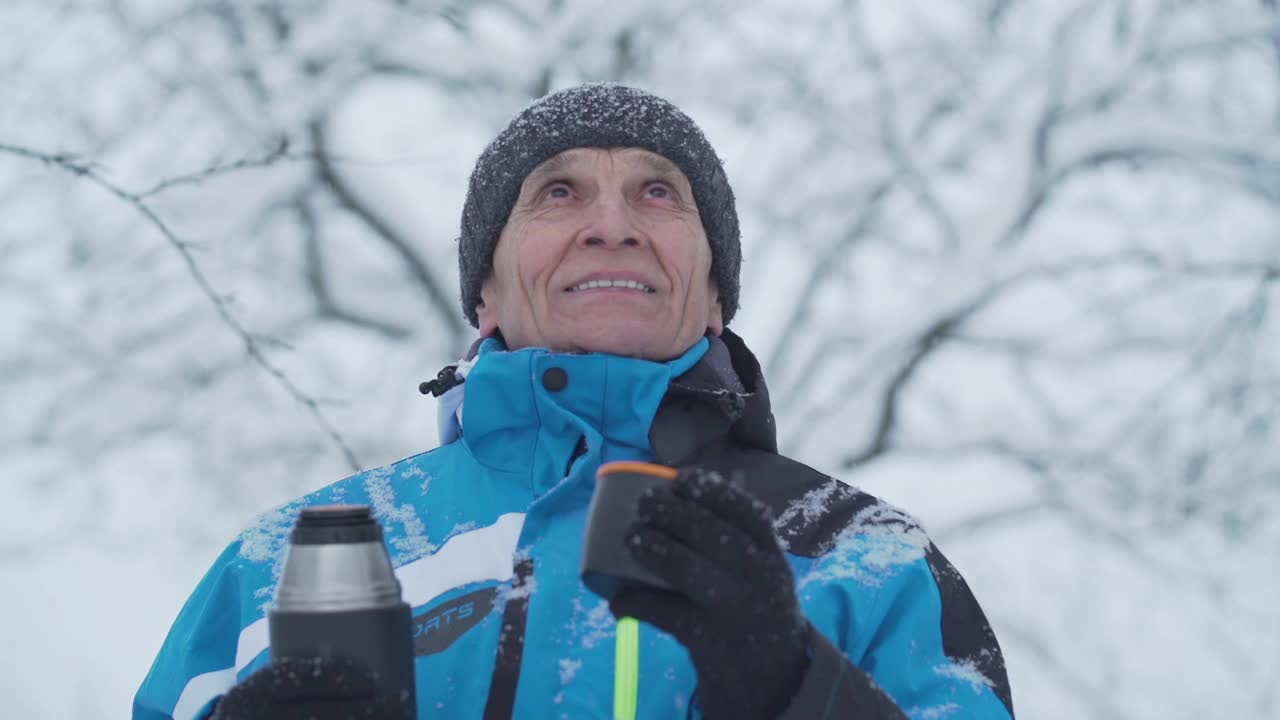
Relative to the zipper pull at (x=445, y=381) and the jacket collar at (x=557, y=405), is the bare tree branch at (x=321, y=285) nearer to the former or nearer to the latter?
the zipper pull at (x=445, y=381)

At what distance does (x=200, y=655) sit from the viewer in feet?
5.77

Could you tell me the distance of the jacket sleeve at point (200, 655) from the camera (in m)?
1.72

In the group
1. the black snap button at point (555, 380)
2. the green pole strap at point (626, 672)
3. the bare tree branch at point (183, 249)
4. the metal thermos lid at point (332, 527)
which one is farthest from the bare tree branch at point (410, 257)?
the metal thermos lid at point (332, 527)

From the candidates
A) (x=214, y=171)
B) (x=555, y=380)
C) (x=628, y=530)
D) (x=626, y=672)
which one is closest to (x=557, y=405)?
(x=555, y=380)

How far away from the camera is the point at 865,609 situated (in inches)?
61.9

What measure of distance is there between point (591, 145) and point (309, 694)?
132cm

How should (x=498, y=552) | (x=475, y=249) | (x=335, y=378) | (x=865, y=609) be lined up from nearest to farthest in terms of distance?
(x=865, y=609)
(x=498, y=552)
(x=475, y=249)
(x=335, y=378)

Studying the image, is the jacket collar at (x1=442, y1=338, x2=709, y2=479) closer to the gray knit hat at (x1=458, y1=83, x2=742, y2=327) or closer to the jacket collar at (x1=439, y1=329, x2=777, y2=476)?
the jacket collar at (x1=439, y1=329, x2=777, y2=476)

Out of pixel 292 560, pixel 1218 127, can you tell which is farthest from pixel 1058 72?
pixel 292 560

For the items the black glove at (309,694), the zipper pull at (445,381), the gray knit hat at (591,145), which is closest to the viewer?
the black glove at (309,694)

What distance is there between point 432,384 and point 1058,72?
20.7ft

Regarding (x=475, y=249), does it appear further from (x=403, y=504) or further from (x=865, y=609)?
(x=865, y=609)

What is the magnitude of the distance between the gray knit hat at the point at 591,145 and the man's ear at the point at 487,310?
2cm

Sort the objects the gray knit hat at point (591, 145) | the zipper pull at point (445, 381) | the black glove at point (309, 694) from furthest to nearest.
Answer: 1. the gray knit hat at point (591, 145)
2. the zipper pull at point (445, 381)
3. the black glove at point (309, 694)
